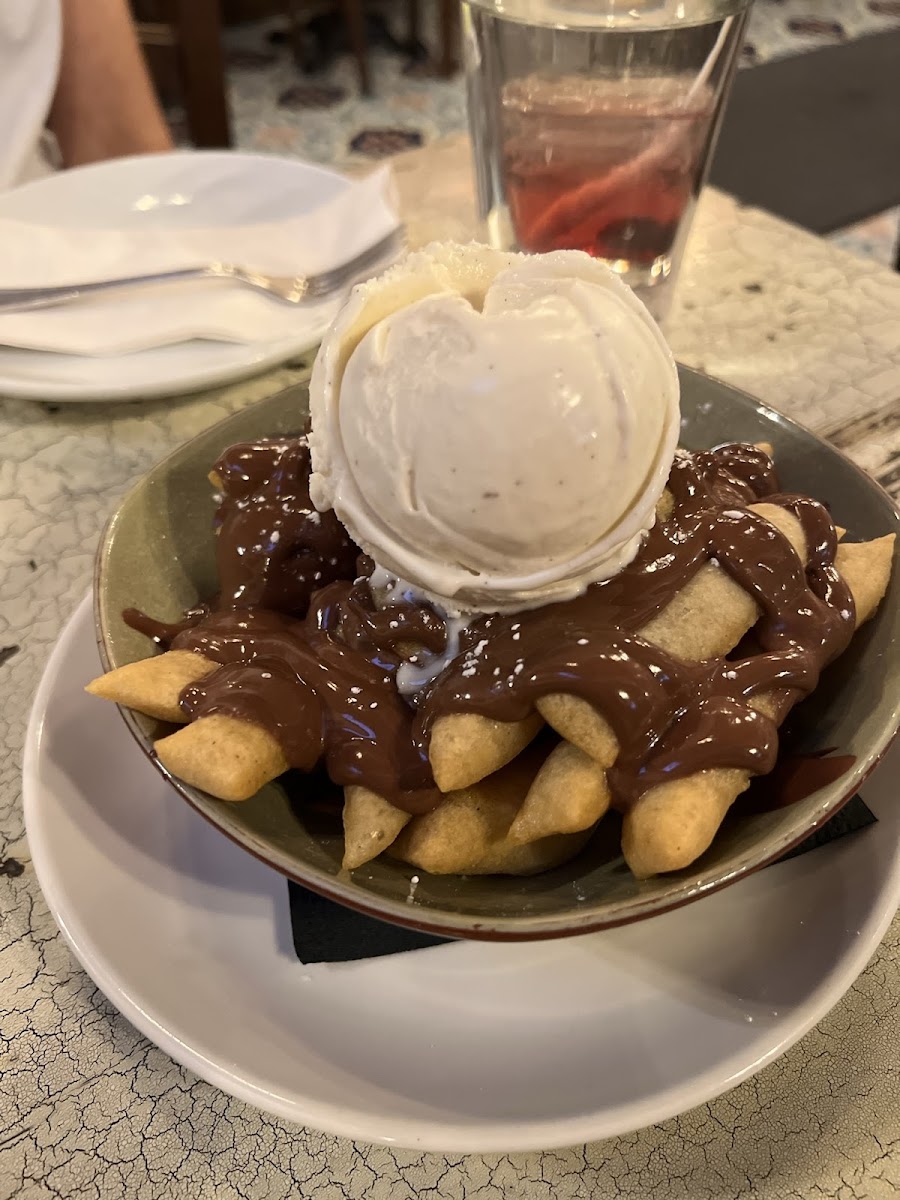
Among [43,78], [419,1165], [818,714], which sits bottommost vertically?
[419,1165]

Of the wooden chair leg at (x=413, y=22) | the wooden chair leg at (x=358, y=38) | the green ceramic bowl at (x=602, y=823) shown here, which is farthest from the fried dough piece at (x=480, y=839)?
the wooden chair leg at (x=413, y=22)

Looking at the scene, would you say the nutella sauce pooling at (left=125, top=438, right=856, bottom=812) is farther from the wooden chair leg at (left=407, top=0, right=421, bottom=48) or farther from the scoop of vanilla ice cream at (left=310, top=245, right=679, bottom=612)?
the wooden chair leg at (left=407, top=0, right=421, bottom=48)

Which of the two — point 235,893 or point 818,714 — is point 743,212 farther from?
point 235,893

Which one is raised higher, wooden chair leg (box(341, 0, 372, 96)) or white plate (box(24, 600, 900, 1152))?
white plate (box(24, 600, 900, 1152))

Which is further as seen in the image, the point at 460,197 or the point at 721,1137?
the point at 460,197

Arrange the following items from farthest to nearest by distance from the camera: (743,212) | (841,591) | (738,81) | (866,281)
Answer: (738,81)
(743,212)
(866,281)
(841,591)

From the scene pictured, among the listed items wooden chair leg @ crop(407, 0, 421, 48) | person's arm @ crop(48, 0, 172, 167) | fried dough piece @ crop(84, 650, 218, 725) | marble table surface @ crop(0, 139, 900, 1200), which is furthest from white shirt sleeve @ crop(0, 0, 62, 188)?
wooden chair leg @ crop(407, 0, 421, 48)

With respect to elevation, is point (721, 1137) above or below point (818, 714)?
below

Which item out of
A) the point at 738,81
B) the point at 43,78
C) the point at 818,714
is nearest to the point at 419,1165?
the point at 818,714
